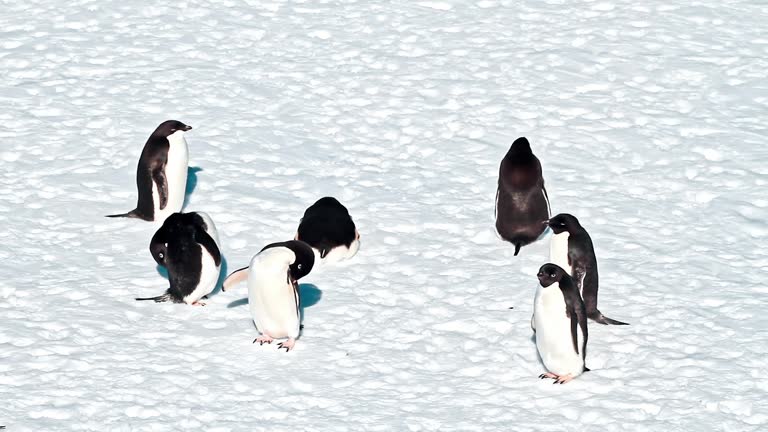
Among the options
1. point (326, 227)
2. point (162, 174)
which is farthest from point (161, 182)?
point (326, 227)

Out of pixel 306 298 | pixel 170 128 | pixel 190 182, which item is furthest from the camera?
pixel 190 182

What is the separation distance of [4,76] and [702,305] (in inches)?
267

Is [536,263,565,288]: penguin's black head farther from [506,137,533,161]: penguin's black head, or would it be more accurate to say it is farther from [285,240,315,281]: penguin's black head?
[506,137,533,161]: penguin's black head

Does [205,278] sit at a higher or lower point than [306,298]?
higher

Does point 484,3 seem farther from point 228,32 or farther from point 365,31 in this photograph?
point 228,32

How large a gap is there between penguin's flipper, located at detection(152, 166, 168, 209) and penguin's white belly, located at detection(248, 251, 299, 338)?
1760 mm

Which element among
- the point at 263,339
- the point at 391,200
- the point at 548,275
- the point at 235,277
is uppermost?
the point at 548,275

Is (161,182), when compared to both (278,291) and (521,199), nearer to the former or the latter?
(278,291)

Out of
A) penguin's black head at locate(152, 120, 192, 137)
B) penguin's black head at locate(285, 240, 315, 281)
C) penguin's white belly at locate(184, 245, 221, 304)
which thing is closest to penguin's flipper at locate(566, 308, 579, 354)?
penguin's black head at locate(285, 240, 315, 281)

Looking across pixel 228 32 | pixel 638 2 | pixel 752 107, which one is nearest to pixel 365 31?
pixel 228 32

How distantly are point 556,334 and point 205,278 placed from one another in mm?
2148

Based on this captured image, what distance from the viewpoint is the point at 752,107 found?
34.6 feet

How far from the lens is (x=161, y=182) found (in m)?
8.36

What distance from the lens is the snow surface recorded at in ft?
20.8
